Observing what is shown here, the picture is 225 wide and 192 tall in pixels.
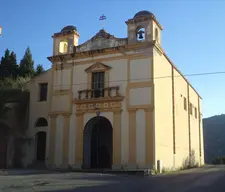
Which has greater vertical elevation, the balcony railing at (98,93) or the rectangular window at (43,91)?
the rectangular window at (43,91)

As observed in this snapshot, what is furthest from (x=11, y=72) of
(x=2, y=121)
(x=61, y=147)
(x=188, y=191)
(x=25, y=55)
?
(x=188, y=191)

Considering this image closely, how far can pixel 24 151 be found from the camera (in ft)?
86.1

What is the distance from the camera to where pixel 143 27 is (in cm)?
2433

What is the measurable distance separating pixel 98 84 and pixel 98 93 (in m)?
0.72

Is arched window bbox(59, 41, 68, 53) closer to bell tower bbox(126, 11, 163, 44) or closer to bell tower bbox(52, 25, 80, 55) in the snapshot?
bell tower bbox(52, 25, 80, 55)

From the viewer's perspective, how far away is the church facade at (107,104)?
74.5 feet

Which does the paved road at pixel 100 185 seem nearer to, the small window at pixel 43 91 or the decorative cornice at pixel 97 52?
the decorative cornice at pixel 97 52

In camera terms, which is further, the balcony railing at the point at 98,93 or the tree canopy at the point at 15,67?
the tree canopy at the point at 15,67

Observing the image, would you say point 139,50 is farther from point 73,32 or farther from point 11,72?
point 11,72

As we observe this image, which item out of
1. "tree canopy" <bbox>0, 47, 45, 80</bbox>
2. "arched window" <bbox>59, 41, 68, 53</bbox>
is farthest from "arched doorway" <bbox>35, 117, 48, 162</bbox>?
"tree canopy" <bbox>0, 47, 45, 80</bbox>

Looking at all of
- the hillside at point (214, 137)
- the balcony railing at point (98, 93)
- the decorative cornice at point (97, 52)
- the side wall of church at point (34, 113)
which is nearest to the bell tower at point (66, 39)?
the decorative cornice at point (97, 52)

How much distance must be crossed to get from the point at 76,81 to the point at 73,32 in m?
4.08

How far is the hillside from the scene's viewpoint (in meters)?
75.1

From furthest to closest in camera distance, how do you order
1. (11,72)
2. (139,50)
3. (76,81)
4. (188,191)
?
(11,72) < (76,81) < (139,50) < (188,191)
